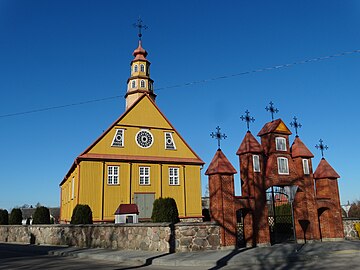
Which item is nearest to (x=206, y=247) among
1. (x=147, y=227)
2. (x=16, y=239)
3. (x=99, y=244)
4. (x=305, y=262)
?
(x=147, y=227)

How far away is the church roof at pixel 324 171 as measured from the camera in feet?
67.8

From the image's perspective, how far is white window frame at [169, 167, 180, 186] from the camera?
30.5 metres

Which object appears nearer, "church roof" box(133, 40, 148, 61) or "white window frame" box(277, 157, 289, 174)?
"white window frame" box(277, 157, 289, 174)

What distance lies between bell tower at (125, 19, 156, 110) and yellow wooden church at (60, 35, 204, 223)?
5.22 meters

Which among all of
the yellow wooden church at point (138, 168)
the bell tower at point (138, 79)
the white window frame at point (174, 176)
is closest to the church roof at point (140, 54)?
the bell tower at point (138, 79)

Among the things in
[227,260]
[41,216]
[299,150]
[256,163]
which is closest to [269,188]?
[256,163]

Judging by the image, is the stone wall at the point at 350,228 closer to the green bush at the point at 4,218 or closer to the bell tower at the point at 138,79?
the bell tower at the point at 138,79

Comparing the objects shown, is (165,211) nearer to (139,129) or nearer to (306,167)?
(306,167)

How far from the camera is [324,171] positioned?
2095cm

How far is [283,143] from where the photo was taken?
20016mm

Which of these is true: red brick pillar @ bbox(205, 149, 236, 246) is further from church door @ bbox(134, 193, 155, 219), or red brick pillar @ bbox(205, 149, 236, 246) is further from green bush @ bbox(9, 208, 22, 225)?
green bush @ bbox(9, 208, 22, 225)

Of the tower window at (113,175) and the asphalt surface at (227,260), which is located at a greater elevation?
the tower window at (113,175)

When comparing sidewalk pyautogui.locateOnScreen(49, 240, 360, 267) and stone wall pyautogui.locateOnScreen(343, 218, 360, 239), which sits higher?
stone wall pyautogui.locateOnScreen(343, 218, 360, 239)

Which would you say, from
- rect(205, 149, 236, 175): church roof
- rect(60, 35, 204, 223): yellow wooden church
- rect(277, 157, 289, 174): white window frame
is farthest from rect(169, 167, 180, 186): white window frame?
rect(277, 157, 289, 174): white window frame
